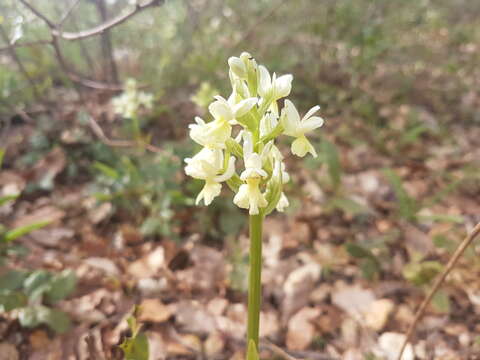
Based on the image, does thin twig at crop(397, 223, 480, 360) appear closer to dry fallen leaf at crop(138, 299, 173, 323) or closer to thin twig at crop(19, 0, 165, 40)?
dry fallen leaf at crop(138, 299, 173, 323)

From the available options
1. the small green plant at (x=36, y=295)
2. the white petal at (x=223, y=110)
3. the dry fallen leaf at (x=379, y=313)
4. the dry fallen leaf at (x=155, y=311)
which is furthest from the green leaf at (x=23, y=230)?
the dry fallen leaf at (x=379, y=313)

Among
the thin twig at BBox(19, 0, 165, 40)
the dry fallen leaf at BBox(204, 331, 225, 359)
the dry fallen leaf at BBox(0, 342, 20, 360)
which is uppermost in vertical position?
the thin twig at BBox(19, 0, 165, 40)

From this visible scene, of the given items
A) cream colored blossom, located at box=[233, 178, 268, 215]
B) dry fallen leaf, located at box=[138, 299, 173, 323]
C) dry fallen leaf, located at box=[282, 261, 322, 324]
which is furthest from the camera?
dry fallen leaf, located at box=[282, 261, 322, 324]

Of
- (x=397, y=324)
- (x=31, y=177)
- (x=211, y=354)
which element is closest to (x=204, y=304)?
(x=211, y=354)

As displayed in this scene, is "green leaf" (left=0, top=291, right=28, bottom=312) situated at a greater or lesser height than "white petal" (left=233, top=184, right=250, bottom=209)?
lesser

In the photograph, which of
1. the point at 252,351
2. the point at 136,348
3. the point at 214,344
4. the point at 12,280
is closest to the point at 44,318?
the point at 12,280

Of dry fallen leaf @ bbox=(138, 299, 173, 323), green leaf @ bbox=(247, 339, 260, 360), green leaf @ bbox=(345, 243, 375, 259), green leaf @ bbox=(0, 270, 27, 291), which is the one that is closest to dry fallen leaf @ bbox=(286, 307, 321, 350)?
green leaf @ bbox=(345, 243, 375, 259)

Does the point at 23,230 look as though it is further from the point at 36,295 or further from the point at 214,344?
the point at 214,344
